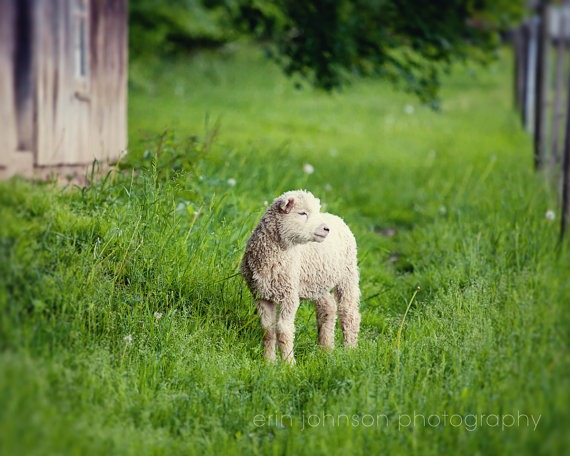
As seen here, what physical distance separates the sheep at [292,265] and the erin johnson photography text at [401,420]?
64 centimetres

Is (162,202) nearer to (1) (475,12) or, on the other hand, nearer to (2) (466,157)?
(1) (475,12)

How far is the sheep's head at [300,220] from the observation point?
475cm

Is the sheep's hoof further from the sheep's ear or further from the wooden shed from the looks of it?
the wooden shed

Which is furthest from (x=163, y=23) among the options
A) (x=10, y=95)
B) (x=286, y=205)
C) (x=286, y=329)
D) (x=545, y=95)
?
(x=286, y=329)

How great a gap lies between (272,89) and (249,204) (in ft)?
46.3

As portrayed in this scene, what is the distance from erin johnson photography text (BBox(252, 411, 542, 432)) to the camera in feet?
12.8

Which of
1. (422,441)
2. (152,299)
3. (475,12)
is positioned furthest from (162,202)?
(475,12)

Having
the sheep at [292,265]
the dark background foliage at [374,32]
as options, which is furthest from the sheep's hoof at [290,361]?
the dark background foliage at [374,32]

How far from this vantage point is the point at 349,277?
538 centimetres

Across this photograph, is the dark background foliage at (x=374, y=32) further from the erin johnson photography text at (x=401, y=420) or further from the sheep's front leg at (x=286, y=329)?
the erin johnson photography text at (x=401, y=420)

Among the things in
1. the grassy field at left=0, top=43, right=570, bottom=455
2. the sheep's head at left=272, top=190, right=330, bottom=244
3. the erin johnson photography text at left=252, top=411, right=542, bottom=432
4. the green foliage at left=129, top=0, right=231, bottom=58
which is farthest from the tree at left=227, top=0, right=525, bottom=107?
the green foliage at left=129, top=0, right=231, bottom=58

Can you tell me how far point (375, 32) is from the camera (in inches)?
417

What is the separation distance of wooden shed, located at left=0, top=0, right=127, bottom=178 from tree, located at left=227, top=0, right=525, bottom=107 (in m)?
2.73

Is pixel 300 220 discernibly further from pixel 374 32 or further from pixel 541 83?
pixel 541 83
